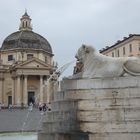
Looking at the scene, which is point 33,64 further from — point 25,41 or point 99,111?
point 99,111

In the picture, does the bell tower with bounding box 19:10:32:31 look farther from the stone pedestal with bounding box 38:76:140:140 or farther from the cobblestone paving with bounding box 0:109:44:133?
the stone pedestal with bounding box 38:76:140:140

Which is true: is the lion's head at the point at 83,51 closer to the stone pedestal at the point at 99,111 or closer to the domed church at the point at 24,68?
the stone pedestal at the point at 99,111

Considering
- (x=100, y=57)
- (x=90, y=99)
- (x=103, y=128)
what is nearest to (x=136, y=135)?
(x=103, y=128)

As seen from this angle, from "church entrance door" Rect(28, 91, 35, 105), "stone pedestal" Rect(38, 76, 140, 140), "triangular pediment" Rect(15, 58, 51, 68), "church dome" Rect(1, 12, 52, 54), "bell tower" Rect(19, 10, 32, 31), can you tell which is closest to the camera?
"stone pedestal" Rect(38, 76, 140, 140)

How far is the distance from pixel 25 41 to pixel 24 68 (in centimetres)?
690

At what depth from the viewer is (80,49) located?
11734 millimetres

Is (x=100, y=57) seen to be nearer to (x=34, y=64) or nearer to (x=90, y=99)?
(x=90, y=99)

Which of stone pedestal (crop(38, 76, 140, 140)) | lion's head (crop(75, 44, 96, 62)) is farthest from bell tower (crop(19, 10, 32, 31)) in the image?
stone pedestal (crop(38, 76, 140, 140))

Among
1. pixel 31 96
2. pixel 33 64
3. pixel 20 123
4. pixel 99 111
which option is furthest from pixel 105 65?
pixel 31 96

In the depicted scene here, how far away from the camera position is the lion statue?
1105cm

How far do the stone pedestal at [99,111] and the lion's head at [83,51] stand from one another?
32.5 inches

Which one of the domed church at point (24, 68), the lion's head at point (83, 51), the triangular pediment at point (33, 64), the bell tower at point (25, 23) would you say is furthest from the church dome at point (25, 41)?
the lion's head at point (83, 51)

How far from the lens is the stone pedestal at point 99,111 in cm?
1012

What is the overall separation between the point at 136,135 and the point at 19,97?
74.0 metres
